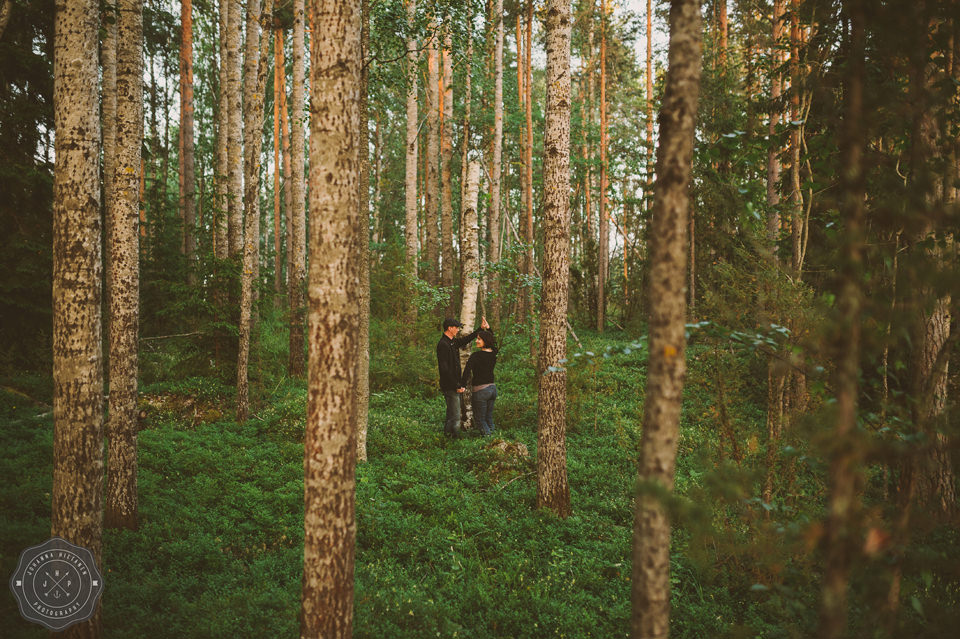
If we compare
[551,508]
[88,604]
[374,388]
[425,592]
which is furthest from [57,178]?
[374,388]

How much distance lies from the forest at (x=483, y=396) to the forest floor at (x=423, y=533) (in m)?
0.04

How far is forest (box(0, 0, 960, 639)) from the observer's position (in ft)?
7.47

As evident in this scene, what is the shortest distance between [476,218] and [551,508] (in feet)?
17.8

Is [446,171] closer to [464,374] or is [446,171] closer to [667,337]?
[464,374]

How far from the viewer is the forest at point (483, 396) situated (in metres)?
2.28

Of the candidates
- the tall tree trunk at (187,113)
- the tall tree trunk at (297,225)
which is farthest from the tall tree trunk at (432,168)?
the tall tree trunk at (187,113)

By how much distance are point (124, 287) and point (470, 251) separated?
540 cm

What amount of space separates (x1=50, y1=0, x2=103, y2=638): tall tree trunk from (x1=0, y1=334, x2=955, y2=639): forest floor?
41.1 inches

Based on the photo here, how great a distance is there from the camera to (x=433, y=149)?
57.1 feet

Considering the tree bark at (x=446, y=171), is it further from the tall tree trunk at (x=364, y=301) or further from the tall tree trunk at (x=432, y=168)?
the tall tree trunk at (x=364, y=301)

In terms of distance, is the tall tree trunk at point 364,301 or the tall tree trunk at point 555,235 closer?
the tall tree trunk at point 555,235

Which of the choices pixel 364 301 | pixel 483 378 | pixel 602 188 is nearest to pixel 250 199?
pixel 364 301

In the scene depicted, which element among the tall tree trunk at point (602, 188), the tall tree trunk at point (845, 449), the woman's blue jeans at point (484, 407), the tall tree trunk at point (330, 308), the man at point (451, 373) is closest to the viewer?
the tall tree trunk at point (845, 449)

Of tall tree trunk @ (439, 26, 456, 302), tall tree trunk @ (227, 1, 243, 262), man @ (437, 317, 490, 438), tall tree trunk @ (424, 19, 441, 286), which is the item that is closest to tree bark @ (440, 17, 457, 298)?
tall tree trunk @ (439, 26, 456, 302)
